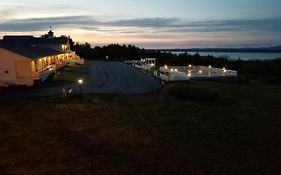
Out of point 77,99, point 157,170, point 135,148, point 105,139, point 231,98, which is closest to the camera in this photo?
point 157,170

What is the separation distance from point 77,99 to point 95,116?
5.03m

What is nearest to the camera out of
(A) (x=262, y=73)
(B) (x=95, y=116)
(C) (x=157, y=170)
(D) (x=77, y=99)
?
(C) (x=157, y=170)

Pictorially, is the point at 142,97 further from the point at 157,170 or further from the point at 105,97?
the point at 157,170

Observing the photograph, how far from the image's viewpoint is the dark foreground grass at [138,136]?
1275 centimetres

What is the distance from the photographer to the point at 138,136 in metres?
16.3

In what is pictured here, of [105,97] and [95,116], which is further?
[105,97]

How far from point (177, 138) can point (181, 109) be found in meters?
6.55

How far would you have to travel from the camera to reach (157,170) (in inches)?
487

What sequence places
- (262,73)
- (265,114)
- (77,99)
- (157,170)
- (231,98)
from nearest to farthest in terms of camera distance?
(157,170) < (265,114) < (77,99) < (231,98) < (262,73)

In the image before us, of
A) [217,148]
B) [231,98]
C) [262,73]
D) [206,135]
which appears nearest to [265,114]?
[231,98]

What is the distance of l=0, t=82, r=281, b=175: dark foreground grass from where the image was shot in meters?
12.8

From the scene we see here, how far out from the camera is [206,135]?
54.9 feet

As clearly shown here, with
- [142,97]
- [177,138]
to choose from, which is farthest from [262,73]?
[177,138]

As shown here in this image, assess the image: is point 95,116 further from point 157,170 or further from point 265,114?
point 265,114
